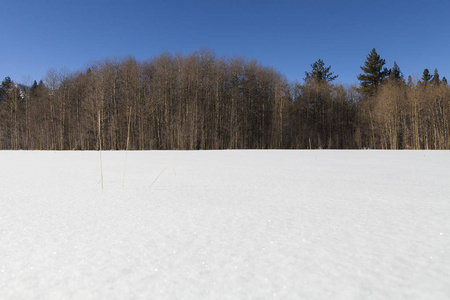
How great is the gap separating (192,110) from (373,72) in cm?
2136

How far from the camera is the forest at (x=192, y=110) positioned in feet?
53.6

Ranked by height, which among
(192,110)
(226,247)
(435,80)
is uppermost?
(435,80)

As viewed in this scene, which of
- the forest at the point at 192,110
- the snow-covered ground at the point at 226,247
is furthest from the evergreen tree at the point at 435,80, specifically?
the snow-covered ground at the point at 226,247

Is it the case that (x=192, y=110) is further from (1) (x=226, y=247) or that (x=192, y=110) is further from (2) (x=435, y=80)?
(2) (x=435, y=80)

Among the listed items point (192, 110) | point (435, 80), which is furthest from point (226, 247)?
point (435, 80)

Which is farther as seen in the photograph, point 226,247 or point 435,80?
point 435,80

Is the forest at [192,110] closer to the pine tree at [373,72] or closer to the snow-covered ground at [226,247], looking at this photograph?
the pine tree at [373,72]

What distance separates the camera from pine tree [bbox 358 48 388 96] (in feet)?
81.9

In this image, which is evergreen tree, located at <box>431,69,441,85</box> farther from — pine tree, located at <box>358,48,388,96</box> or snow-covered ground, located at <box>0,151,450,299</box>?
snow-covered ground, located at <box>0,151,450,299</box>

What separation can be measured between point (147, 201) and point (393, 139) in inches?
798

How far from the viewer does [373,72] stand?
1000 inches

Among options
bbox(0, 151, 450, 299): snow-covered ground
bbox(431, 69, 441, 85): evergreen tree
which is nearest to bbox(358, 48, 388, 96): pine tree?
bbox(431, 69, 441, 85): evergreen tree

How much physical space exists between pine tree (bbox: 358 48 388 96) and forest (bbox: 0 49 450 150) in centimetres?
635

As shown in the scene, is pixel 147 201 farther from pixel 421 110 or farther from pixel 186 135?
pixel 421 110
